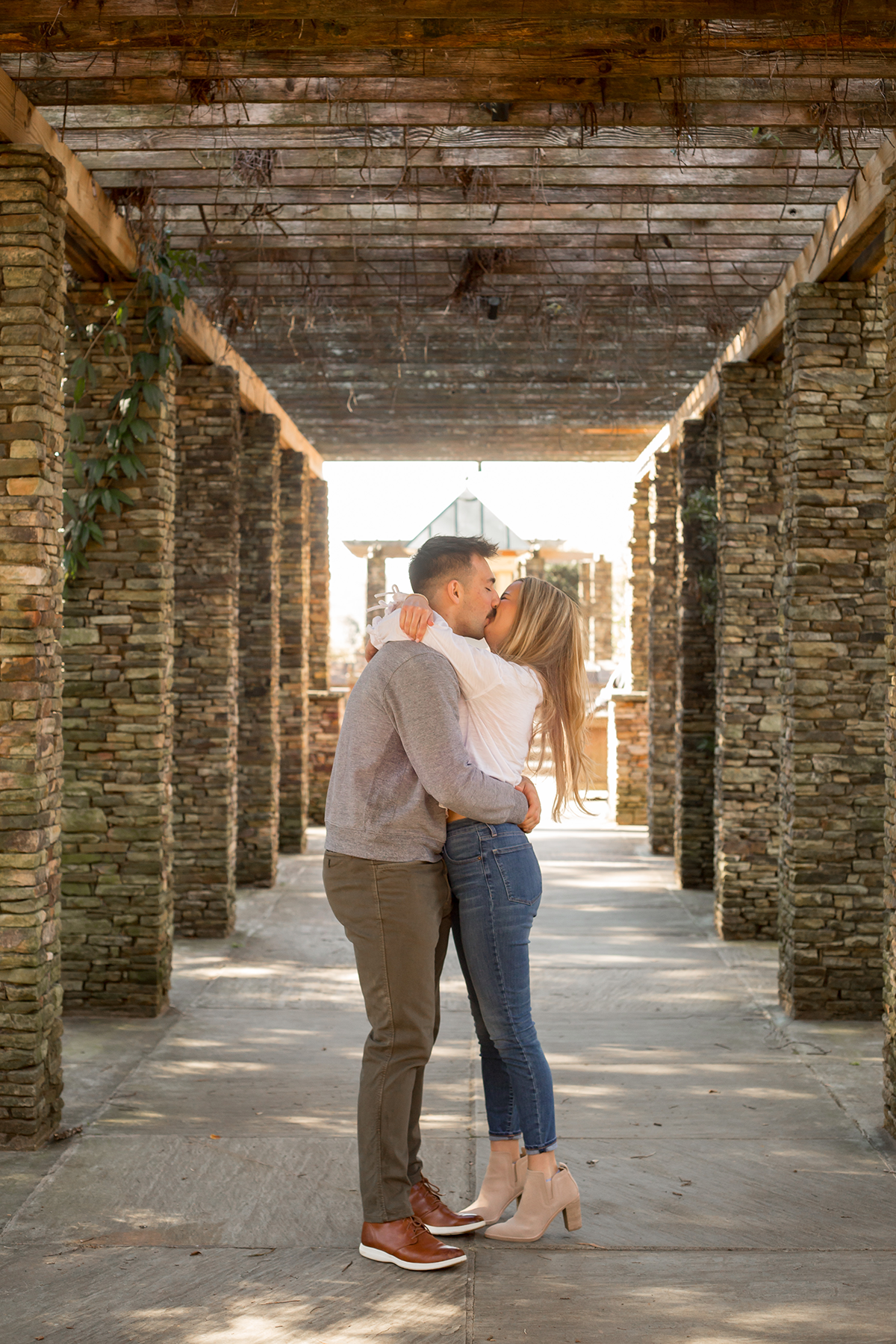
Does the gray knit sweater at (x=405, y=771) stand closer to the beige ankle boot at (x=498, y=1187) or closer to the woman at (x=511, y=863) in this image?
the woman at (x=511, y=863)

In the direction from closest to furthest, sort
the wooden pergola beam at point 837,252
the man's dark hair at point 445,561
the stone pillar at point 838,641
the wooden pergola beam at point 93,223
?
1. the man's dark hair at point 445,561
2. the wooden pergola beam at point 93,223
3. the wooden pergola beam at point 837,252
4. the stone pillar at point 838,641

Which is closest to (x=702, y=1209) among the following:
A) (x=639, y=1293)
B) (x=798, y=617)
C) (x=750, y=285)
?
(x=639, y=1293)

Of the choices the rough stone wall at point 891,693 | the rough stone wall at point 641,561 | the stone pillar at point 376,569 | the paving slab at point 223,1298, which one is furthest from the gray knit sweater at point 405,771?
the stone pillar at point 376,569

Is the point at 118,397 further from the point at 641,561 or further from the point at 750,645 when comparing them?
the point at 641,561

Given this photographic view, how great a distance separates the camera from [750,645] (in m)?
7.90

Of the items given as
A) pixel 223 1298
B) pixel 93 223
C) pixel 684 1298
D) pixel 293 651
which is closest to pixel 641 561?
pixel 293 651

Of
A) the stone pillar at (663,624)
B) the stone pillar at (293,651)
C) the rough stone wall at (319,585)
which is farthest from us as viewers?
the rough stone wall at (319,585)

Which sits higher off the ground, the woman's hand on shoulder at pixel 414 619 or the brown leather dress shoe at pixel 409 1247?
the woman's hand on shoulder at pixel 414 619

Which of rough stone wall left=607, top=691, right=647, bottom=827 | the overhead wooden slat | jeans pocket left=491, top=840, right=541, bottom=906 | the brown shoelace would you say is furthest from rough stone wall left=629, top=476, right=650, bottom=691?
the brown shoelace

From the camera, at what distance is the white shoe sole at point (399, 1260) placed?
3.29 meters

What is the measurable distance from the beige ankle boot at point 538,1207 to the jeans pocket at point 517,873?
0.82m

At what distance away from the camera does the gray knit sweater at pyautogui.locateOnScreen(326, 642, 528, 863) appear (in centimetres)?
316

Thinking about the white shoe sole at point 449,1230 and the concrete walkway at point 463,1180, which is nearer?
the concrete walkway at point 463,1180

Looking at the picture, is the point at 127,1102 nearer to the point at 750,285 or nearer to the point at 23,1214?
the point at 23,1214
